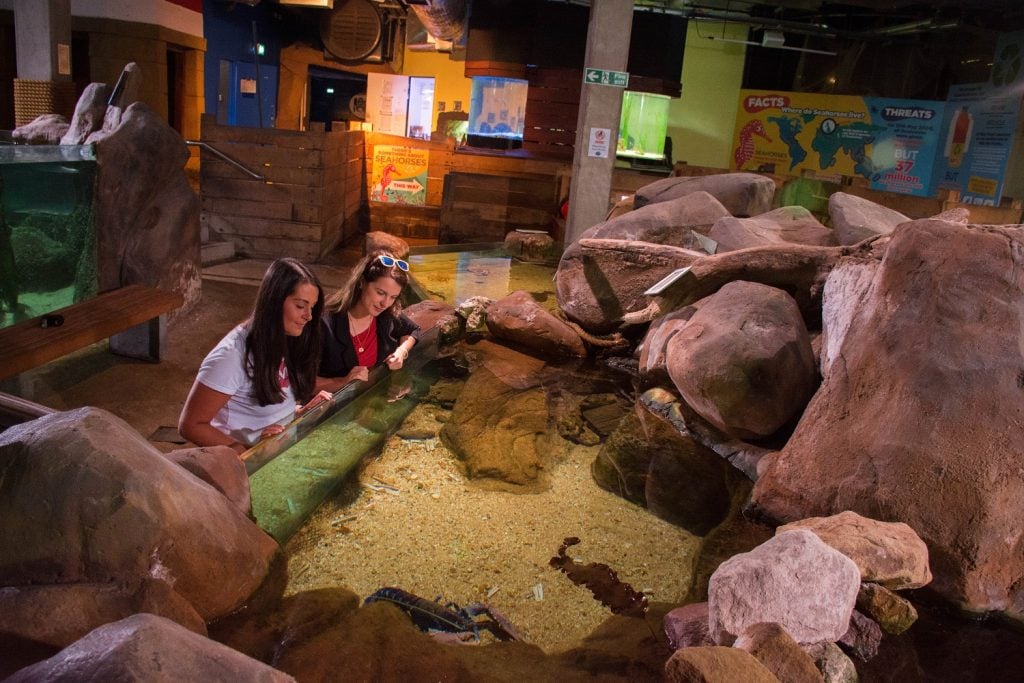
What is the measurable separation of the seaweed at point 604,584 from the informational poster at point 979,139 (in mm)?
8352

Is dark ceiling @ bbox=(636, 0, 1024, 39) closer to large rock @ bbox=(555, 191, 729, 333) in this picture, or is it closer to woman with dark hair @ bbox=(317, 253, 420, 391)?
large rock @ bbox=(555, 191, 729, 333)

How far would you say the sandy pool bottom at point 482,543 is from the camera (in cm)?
282

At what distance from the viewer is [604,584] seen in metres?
3.05

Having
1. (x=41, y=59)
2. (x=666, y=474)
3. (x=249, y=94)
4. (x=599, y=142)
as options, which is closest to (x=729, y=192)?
(x=599, y=142)

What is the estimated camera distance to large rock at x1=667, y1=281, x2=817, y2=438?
14.1 ft

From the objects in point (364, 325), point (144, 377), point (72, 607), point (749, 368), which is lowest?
point (144, 377)

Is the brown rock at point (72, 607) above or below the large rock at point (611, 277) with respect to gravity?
below

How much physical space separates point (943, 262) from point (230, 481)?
3.47 m

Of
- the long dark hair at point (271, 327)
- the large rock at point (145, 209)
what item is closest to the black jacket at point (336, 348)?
the long dark hair at point (271, 327)

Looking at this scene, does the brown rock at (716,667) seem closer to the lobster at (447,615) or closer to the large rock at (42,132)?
the lobster at (447,615)

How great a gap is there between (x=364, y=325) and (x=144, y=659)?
2.61 metres

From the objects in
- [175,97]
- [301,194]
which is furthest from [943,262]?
[175,97]

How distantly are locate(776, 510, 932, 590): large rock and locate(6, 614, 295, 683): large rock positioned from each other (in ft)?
6.91

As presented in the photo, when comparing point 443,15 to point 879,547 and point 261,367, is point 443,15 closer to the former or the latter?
point 261,367
